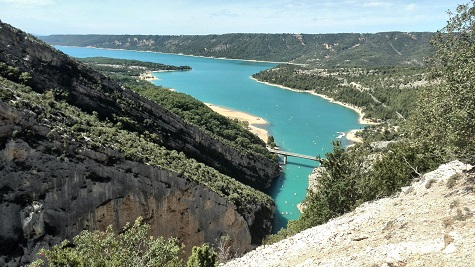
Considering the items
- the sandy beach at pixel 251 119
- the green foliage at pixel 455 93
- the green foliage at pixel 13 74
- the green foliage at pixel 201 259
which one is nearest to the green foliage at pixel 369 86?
the sandy beach at pixel 251 119

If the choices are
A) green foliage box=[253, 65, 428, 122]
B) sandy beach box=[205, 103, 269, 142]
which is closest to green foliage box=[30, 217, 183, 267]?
sandy beach box=[205, 103, 269, 142]

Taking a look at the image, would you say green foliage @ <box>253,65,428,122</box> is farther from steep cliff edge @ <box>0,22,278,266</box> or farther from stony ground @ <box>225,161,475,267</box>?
stony ground @ <box>225,161,475,267</box>

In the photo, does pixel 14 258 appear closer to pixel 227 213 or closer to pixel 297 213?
pixel 227 213

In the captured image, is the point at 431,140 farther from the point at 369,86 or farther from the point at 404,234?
the point at 369,86

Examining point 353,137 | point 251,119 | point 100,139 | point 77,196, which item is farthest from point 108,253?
point 251,119

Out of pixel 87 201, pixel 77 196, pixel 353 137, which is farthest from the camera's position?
pixel 353 137

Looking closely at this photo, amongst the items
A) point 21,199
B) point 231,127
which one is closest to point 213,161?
point 231,127

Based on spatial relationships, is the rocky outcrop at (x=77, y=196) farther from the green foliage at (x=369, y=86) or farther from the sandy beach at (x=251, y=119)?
the green foliage at (x=369, y=86)
